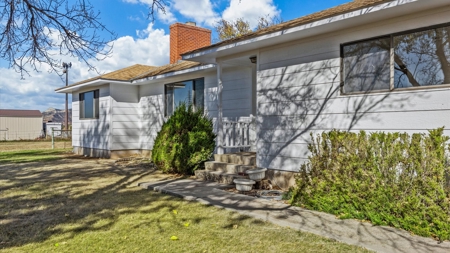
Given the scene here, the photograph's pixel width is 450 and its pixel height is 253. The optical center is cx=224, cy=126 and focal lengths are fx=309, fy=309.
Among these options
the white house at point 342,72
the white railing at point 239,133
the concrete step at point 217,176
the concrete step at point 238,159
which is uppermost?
the white house at point 342,72

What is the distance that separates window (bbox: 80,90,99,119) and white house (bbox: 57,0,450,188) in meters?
6.92

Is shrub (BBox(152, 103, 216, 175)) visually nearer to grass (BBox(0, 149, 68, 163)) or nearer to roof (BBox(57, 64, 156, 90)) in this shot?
roof (BBox(57, 64, 156, 90))

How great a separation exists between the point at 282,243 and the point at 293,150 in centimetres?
276

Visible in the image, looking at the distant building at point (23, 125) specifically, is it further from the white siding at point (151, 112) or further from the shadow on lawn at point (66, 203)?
the shadow on lawn at point (66, 203)

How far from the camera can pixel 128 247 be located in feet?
10.8

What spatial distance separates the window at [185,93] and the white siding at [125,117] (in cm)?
203

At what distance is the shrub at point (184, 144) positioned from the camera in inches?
301

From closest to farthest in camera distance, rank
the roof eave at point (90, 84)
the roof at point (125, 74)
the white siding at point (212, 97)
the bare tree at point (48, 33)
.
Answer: the bare tree at point (48, 33) → the white siding at point (212, 97) → the roof eave at point (90, 84) → the roof at point (125, 74)

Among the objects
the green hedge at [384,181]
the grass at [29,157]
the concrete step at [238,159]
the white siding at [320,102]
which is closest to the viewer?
the green hedge at [384,181]

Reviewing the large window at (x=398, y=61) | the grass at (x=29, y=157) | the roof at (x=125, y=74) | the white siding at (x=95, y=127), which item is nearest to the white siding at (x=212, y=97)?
the roof at (x=125, y=74)

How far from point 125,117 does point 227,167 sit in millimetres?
6613

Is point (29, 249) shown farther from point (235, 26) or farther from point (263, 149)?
point (235, 26)

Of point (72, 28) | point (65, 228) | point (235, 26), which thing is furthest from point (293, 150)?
point (235, 26)

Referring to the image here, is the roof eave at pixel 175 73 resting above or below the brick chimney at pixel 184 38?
below
